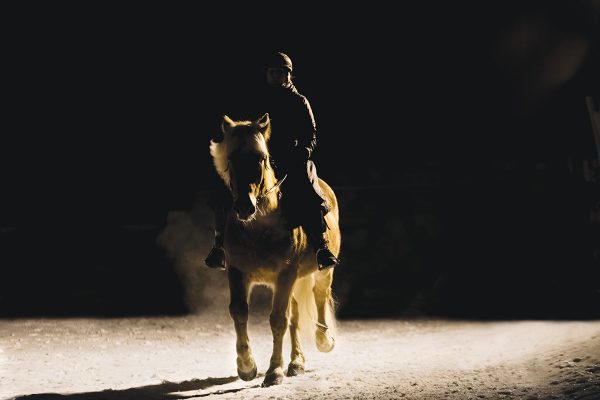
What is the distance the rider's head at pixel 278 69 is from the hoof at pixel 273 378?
2.20 m

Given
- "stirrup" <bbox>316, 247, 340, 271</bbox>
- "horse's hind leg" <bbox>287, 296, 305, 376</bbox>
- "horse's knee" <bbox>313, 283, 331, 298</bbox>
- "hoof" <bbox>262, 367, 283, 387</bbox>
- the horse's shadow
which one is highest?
"stirrup" <bbox>316, 247, 340, 271</bbox>

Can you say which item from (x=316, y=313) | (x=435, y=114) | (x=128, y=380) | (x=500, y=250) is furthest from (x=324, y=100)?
(x=128, y=380)

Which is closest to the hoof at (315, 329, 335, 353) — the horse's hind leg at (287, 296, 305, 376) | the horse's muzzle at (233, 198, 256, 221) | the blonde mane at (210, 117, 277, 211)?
the horse's hind leg at (287, 296, 305, 376)

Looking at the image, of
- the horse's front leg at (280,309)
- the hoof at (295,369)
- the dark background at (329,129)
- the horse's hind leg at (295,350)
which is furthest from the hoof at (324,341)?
the dark background at (329,129)

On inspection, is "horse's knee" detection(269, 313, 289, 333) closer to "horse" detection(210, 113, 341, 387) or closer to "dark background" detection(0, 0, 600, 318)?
"horse" detection(210, 113, 341, 387)

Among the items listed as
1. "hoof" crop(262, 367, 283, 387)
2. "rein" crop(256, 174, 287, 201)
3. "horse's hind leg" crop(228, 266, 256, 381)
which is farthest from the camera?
"horse's hind leg" crop(228, 266, 256, 381)

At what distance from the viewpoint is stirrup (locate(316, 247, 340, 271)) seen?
580cm

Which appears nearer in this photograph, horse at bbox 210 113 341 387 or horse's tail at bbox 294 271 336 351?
horse at bbox 210 113 341 387

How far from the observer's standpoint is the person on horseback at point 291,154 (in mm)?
5719

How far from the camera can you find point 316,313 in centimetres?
650

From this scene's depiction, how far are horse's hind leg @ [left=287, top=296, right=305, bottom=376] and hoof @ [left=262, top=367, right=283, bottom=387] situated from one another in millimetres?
351

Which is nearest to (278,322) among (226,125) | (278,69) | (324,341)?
(324,341)

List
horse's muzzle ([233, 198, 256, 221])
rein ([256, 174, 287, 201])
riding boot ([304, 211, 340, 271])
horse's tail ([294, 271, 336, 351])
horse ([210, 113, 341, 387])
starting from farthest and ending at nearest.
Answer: horse's tail ([294, 271, 336, 351])
riding boot ([304, 211, 340, 271])
rein ([256, 174, 287, 201])
horse ([210, 113, 341, 387])
horse's muzzle ([233, 198, 256, 221])

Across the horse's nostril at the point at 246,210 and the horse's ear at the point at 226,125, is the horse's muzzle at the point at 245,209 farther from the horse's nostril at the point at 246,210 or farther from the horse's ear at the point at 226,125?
the horse's ear at the point at 226,125
